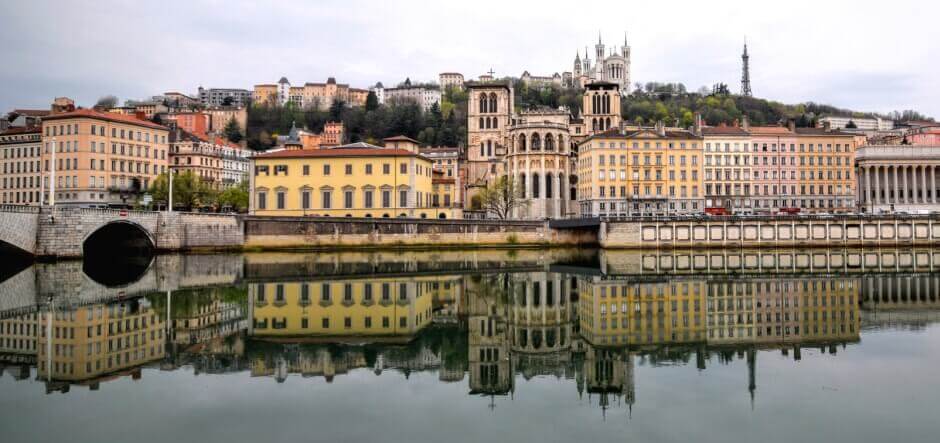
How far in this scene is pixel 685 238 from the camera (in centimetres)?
5969

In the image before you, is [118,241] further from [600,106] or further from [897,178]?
[897,178]

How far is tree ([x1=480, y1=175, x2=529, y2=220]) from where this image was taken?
75.0 meters

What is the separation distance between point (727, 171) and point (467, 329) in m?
60.8

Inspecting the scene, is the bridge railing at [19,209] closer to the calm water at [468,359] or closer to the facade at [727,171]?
the calm water at [468,359]

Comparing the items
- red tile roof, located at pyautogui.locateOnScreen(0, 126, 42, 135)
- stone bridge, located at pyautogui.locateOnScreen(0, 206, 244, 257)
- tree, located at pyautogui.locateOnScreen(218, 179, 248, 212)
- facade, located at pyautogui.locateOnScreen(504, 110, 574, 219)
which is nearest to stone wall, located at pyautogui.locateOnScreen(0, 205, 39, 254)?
stone bridge, located at pyautogui.locateOnScreen(0, 206, 244, 257)

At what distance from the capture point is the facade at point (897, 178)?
77.4 meters

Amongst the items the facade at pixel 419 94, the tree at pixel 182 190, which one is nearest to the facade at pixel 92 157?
the tree at pixel 182 190

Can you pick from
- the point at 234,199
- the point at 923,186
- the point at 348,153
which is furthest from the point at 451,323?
the point at 923,186

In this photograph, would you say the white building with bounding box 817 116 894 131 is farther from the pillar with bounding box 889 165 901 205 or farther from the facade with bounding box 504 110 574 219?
the facade with bounding box 504 110 574 219

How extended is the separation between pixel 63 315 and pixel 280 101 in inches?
6550

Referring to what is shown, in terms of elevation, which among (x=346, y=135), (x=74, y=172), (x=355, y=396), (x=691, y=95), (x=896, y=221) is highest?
(x=691, y=95)

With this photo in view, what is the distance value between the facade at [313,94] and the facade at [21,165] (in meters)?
108

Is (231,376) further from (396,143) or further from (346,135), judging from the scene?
(346,135)

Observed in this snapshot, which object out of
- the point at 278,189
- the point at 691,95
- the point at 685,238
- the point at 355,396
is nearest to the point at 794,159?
the point at 685,238
